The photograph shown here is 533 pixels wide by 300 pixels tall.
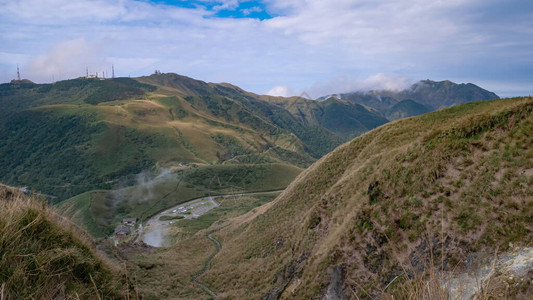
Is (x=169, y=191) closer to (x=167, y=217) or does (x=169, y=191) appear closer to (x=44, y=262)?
(x=167, y=217)

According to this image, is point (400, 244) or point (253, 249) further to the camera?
point (253, 249)

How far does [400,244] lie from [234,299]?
49.0ft

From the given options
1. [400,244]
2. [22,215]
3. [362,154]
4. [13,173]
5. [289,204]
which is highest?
[22,215]

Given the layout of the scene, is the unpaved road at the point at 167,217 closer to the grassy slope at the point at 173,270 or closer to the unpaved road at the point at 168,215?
the unpaved road at the point at 168,215

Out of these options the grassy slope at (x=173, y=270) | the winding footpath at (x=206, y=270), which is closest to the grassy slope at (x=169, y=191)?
the grassy slope at (x=173, y=270)

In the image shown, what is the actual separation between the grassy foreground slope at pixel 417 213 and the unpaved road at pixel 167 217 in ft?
212

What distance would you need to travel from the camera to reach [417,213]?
51.8 ft

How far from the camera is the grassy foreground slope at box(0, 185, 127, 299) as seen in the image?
173 inches

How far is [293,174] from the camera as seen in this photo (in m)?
182

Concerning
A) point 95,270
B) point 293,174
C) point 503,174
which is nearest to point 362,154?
point 503,174

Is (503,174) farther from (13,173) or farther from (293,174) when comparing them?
(13,173)

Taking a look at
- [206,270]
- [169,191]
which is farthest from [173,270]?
[169,191]

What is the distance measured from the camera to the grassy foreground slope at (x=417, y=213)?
12812 mm

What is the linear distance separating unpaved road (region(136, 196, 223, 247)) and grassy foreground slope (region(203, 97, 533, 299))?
64752 mm
